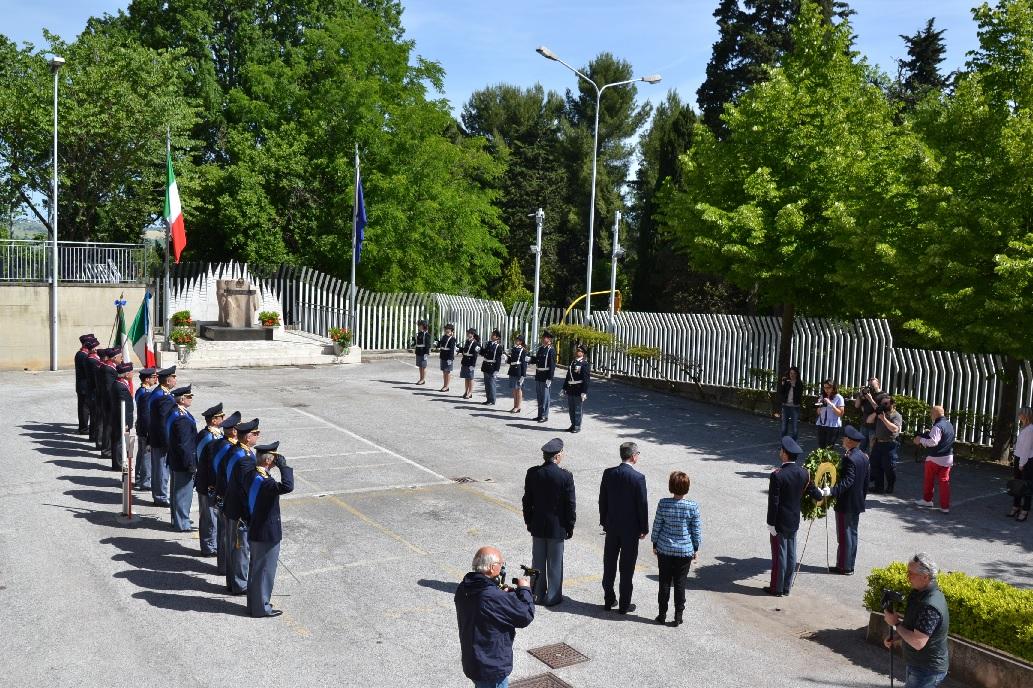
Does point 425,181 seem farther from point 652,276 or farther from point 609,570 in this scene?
point 609,570

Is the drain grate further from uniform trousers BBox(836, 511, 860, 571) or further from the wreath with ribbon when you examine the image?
uniform trousers BBox(836, 511, 860, 571)

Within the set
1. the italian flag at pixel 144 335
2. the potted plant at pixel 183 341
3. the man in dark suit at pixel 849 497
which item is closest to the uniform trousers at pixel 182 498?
the italian flag at pixel 144 335

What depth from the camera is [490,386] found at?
20.7 metres

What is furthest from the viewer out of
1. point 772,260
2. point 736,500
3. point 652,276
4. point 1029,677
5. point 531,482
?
point 652,276

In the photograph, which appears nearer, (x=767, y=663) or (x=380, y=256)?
(x=767, y=663)

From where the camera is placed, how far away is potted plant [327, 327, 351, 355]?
27484 mm

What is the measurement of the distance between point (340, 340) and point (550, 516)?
1936cm

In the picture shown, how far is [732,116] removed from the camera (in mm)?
23031

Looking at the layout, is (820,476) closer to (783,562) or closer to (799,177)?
(783,562)

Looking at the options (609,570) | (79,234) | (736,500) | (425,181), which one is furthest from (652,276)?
(609,570)

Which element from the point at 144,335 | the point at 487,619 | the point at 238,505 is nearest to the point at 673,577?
the point at 487,619

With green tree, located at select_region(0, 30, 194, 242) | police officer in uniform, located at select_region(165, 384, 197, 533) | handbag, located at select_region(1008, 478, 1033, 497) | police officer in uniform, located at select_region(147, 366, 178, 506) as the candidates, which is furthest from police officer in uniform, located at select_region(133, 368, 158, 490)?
green tree, located at select_region(0, 30, 194, 242)

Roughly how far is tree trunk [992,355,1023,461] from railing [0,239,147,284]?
22.6 meters

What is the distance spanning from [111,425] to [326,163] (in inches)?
857
